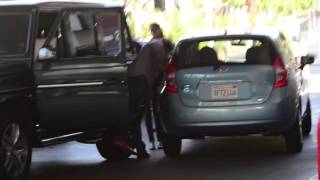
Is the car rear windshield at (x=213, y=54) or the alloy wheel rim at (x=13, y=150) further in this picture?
the car rear windshield at (x=213, y=54)

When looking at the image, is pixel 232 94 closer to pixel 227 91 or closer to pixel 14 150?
pixel 227 91

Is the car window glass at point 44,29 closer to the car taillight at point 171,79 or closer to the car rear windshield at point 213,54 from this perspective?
the car taillight at point 171,79

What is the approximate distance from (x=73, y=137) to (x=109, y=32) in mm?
1274

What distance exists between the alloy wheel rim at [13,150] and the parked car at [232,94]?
1983 millimetres

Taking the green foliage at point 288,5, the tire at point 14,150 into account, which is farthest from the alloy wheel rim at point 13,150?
the green foliage at point 288,5

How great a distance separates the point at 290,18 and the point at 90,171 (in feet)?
124

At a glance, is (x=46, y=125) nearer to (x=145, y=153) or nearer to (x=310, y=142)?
(x=145, y=153)

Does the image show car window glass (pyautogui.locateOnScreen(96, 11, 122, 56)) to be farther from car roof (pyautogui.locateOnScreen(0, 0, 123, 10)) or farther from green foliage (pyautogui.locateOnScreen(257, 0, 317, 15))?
green foliage (pyautogui.locateOnScreen(257, 0, 317, 15))

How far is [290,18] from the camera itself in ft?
148

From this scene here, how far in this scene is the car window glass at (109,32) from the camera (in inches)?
332

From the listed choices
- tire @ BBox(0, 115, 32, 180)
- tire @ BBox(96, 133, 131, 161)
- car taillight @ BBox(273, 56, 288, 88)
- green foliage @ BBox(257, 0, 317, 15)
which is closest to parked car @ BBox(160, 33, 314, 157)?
car taillight @ BBox(273, 56, 288, 88)

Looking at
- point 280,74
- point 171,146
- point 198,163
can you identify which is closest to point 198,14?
point 171,146

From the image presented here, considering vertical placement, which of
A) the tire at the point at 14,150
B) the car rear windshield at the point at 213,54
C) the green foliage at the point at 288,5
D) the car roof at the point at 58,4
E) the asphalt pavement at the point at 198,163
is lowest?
the green foliage at the point at 288,5

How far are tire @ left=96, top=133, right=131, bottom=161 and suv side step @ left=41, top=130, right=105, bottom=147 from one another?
0.87ft
